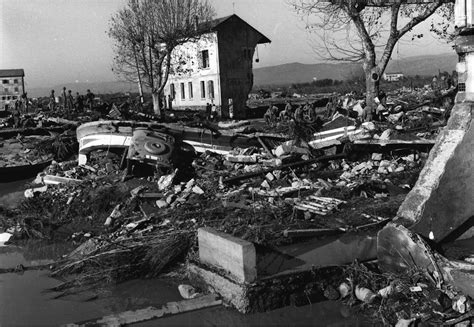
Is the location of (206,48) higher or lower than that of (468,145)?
higher

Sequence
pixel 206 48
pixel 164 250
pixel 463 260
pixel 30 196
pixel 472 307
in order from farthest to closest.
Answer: pixel 206 48, pixel 30 196, pixel 164 250, pixel 463 260, pixel 472 307

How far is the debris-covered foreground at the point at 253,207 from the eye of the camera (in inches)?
262

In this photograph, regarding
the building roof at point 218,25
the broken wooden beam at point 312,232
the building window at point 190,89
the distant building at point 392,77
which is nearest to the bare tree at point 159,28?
the building roof at point 218,25

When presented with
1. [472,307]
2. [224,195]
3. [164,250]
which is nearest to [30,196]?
[224,195]

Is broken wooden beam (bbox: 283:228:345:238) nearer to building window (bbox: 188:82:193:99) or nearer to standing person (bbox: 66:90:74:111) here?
standing person (bbox: 66:90:74:111)

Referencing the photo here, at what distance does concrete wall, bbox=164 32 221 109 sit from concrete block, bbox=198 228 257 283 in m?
28.7

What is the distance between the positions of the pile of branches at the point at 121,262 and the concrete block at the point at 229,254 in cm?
90

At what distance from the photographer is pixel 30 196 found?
13.6 metres

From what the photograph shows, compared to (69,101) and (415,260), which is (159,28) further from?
(415,260)

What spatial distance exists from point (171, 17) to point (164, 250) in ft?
71.3

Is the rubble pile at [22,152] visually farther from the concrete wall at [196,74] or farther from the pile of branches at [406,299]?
the pile of branches at [406,299]

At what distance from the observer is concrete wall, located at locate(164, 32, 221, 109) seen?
36.9 metres

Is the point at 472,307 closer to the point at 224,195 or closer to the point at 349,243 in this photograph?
the point at 349,243

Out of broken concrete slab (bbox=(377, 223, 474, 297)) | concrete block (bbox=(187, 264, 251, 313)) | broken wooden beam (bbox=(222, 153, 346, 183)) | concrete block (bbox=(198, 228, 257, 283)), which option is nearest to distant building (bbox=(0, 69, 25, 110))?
broken wooden beam (bbox=(222, 153, 346, 183))
